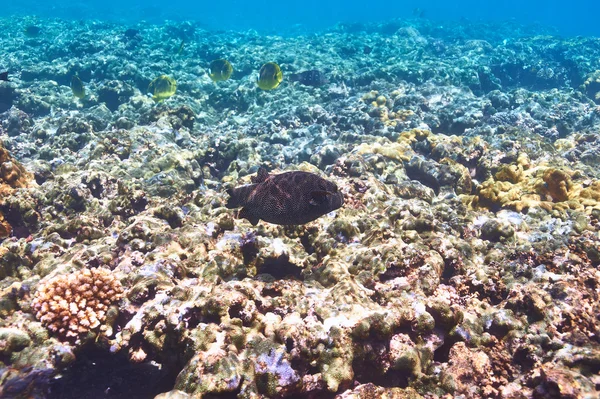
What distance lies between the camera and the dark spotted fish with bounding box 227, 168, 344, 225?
331 centimetres

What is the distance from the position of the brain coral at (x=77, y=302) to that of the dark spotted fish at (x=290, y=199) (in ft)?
5.50

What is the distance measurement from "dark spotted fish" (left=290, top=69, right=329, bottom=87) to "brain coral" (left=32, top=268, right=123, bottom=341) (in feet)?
44.4

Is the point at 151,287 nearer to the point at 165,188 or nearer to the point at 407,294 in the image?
the point at 407,294

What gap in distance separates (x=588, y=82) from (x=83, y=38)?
1080 inches

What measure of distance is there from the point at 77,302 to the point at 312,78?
13904 mm

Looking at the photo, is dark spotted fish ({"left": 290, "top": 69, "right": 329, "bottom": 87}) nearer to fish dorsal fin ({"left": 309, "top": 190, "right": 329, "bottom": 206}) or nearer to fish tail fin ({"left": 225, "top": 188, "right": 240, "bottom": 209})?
fish tail fin ({"left": 225, "top": 188, "right": 240, "bottom": 209})

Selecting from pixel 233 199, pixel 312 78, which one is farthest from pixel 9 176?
pixel 312 78

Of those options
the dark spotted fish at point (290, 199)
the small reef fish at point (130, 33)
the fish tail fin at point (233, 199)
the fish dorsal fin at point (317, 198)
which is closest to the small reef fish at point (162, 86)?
the fish tail fin at point (233, 199)

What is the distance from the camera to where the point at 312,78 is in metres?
15.6

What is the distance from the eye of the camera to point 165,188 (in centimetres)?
723

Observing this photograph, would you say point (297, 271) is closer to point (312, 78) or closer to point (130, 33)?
point (312, 78)

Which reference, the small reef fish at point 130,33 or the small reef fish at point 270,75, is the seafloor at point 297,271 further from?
the small reef fish at point 130,33

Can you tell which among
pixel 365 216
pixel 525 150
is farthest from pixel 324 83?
pixel 365 216

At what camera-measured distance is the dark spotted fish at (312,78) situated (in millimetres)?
15508
